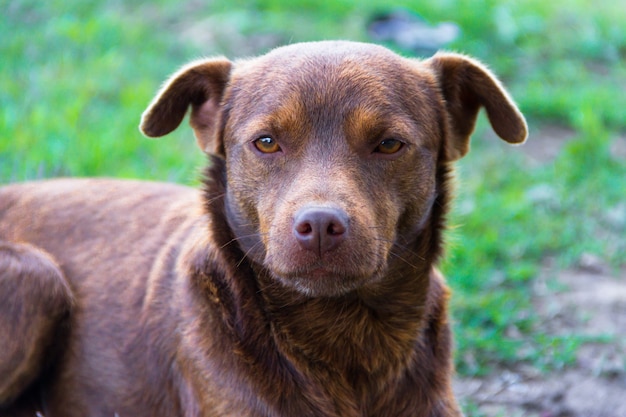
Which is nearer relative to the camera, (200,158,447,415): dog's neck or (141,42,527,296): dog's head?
(141,42,527,296): dog's head

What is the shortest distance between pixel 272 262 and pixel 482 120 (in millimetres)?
4884

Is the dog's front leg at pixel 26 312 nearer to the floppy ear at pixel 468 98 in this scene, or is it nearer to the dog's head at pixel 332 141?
the dog's head at pixel 332 141

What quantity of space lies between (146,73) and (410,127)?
4.69m

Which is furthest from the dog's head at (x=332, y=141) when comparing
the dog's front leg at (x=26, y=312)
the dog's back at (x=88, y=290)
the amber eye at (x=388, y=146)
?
the dog's front leg at (x=26, y=312)

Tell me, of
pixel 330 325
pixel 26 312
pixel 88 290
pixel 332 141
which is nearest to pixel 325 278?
pixel 330 325

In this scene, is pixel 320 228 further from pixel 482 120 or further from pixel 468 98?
pixel 482 120

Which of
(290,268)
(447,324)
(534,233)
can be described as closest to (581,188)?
(534,233)

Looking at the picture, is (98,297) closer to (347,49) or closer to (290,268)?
(290,268)

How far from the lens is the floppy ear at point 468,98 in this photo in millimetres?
3822

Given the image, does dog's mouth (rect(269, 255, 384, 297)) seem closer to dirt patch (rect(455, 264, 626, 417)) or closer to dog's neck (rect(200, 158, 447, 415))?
dog's neck (rect(200, 158, 447, 415))

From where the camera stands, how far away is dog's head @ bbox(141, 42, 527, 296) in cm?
320

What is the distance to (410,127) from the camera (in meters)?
3.50

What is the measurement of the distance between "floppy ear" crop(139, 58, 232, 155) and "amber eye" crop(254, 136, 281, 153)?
35 cm

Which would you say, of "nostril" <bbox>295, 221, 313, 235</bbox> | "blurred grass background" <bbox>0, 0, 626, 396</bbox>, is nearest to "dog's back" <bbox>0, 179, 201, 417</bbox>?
"blurred grass background" <bbox>0, 0, 626, 396</bbox>
